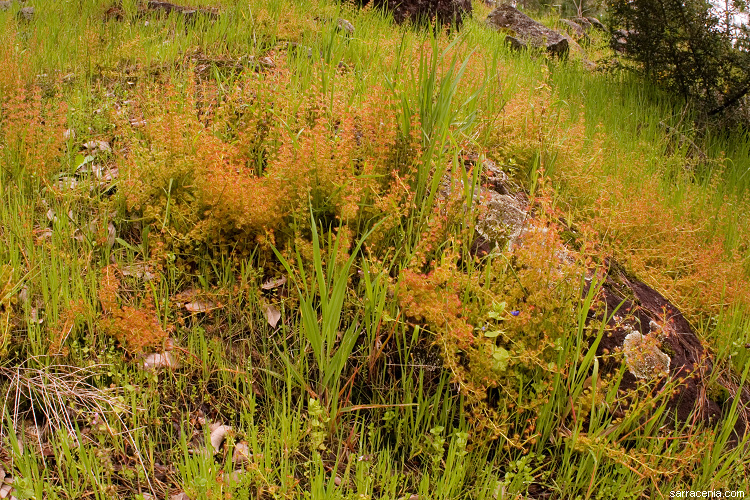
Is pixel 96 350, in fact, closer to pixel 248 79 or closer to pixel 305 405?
pixel 305 405

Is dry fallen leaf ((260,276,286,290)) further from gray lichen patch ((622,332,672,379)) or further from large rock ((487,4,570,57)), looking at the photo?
large rock ((487,4,570,57))

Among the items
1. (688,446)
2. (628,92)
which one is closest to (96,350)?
(688,446)

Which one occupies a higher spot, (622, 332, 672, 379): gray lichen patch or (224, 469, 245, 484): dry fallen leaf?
(622, 332, 672, 379): gray lichen patch

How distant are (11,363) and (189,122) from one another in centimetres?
154

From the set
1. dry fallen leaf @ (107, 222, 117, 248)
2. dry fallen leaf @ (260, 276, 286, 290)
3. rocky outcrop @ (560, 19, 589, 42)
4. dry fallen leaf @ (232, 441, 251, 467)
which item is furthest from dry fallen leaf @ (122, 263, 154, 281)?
rocky outcrop @ (560, 19, 589, 42)

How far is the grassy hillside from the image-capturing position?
7.31 ft

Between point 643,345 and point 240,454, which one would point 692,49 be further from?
point 240,454

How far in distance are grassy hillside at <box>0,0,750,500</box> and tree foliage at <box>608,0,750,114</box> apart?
309 cm

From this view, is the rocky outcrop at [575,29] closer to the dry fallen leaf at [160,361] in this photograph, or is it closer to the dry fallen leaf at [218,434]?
the dry fallen leaf at [160,361]

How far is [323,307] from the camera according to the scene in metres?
2.30

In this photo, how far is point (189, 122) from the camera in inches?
125

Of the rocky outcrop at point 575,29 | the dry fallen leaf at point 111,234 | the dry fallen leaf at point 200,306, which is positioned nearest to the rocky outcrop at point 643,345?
the dry fallen leaf at point 200,306

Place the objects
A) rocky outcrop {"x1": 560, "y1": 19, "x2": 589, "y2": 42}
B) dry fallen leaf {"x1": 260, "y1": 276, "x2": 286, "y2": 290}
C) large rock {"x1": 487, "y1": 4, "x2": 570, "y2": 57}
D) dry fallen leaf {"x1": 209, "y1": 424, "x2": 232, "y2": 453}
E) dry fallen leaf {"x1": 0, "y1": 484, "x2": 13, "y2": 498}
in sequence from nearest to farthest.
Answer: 1. dry fallen leaf {"x1": 0, "y1": 484, "x2": 13, "y2": 498}
2. dry fallen leaf {"x1": 209, "y1": 424, "x2": 232, "y2": 453}
3. dry fallen leaf {"x1": 260, "y1": 276, "x2": 286, "y2": 290}
4. large rock {"x1": 487, "y1": 4, "x2": 570, "y2": 57}
5. rocky outcrop {"x1": 560, "y1": 19, "x2": 589, "y2": 42}

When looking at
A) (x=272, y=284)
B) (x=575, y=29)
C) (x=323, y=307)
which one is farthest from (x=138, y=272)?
(x=575, y=29)
